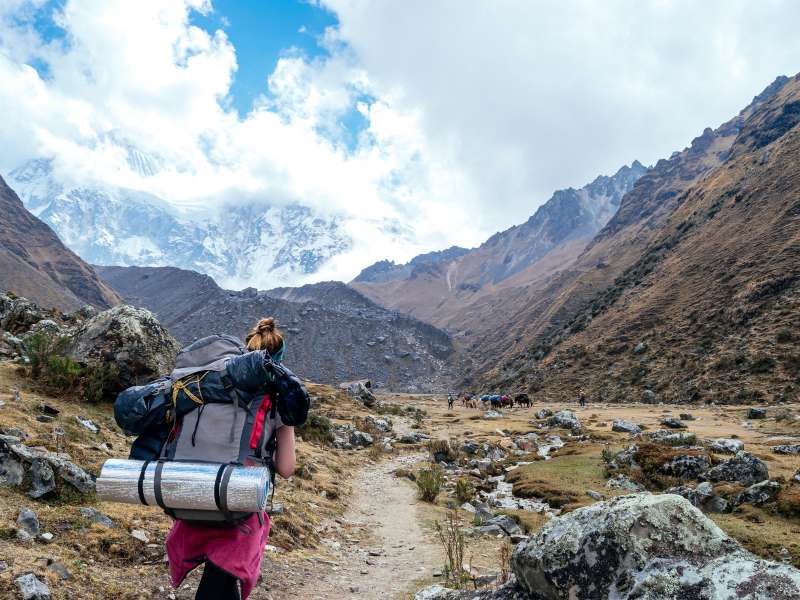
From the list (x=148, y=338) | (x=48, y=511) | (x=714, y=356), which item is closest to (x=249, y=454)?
(x=48, y=511)

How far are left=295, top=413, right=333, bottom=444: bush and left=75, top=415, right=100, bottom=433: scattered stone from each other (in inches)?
416

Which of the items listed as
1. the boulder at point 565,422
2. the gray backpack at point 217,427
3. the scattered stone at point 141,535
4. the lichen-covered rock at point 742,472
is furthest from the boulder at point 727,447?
the gray backpack at point 217,427

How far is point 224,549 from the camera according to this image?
367cm

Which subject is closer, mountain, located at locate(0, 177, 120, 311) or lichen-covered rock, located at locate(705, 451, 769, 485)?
lichen-covered rock, located at locate(705, 451, 769, 485)

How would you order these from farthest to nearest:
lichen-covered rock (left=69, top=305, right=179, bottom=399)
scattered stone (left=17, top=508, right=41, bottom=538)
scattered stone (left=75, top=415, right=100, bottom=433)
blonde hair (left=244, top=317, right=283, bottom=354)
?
lichen-covered rock (left=69, top=305, right=179, bottom=399), scattered stone (left=75, top=415, right=100, bottom=433), scattered stone (left=17, top=508, right=41, bottom=538), blonde hair (left=244, top=317, right=283, bottom=354)

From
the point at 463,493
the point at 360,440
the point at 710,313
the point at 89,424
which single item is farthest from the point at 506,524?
the point at 710,313

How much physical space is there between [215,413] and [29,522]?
15.4 ft

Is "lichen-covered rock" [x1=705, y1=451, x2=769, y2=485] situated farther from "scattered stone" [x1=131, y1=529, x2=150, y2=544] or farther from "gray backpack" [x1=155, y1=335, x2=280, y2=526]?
"gray backpack" [x1=155, y1=335, x2=280, y2=526]

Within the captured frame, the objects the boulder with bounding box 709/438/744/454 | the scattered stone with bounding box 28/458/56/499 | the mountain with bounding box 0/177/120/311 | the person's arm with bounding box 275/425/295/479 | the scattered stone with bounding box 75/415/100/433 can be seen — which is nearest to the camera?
the person's arm with bounding box 275/425/295/479

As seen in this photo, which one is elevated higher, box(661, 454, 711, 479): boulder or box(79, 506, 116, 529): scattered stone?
box(661, 454, 711, 479): boulder

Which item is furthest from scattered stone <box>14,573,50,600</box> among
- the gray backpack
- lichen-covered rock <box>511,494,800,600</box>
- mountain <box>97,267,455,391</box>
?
mountain <box>97,267,455,391</box>

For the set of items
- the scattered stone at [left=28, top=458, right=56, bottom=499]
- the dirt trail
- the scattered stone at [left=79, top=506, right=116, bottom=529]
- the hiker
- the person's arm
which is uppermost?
the person's arm

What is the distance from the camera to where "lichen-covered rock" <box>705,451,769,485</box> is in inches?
529

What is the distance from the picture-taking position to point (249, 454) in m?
3.67
